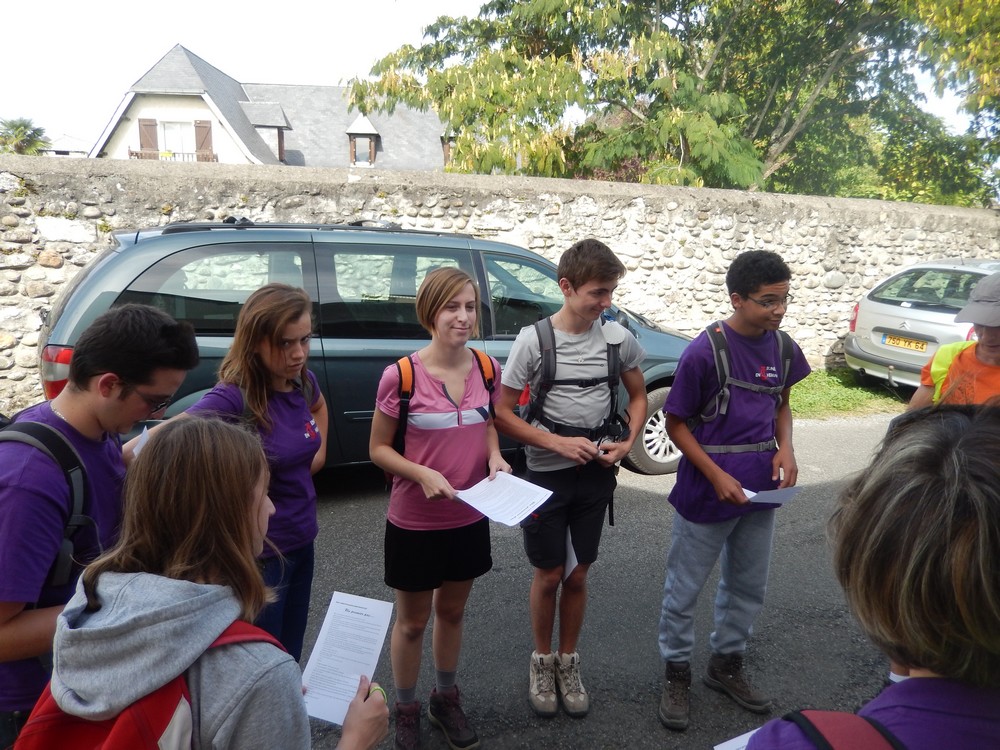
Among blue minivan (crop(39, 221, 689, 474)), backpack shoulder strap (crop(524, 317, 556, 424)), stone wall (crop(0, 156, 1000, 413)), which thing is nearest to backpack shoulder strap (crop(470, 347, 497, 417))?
backpack shoulder strap (crop(524, 317, 556, 424))

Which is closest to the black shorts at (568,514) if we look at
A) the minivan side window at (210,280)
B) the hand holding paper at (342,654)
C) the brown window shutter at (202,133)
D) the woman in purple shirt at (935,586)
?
the hand holding paper at (342,654)

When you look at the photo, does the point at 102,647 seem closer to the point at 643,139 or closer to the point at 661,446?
the point at 661,446

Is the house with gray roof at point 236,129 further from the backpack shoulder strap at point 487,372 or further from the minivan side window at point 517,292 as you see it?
the backpack shoulder strap at point 487,372

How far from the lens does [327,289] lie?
186 inches

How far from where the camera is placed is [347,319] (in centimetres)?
473

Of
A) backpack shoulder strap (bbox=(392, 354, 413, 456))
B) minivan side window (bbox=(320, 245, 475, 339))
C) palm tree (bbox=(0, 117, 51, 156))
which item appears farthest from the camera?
palm tree (bbox=(0, 117, 51, 156))

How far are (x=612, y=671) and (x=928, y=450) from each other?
99.1 inches

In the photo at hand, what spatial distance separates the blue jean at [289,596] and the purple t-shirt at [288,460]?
0.06m

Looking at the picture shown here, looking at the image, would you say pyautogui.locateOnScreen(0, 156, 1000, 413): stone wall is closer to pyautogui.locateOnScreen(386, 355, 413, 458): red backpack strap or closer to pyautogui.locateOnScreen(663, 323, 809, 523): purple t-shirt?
pyautogui.locateOnScreen(386, 355, 413, 458): red backpack strap

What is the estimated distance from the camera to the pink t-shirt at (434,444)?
248 centimetres

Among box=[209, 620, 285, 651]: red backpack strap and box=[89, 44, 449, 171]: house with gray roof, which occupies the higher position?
box=[89, 44, 449, 171]: house with gray roof

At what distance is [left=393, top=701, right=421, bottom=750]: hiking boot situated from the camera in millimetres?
2582

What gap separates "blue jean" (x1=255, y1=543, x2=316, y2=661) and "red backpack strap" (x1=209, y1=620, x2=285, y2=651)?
1.11 m

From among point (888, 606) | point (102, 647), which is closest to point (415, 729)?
point (102, 647)
